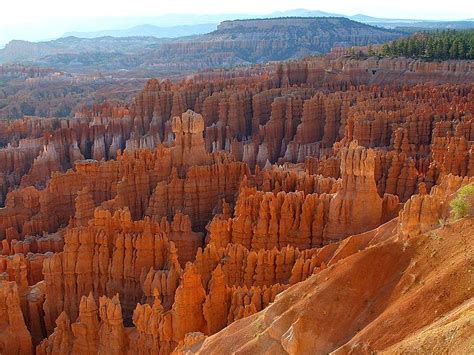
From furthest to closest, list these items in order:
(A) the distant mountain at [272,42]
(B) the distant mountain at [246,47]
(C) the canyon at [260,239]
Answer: (A) the distant mountain at [272,42] < (B) the distant mountain at [246,47] < (C) the canyon at [260,239]

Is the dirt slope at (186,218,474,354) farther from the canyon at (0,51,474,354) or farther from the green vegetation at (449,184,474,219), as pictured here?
the green vegetation at (449,184,474,219)

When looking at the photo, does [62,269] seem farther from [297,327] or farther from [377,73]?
[377,73]

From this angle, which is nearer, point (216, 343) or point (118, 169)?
point (216, 343)

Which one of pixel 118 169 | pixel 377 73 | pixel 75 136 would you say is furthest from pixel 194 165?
pixel 377 73

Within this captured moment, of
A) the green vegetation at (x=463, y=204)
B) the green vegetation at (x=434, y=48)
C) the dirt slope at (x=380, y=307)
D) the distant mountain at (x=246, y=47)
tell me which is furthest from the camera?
the distant mountain at (x=246, y=47)

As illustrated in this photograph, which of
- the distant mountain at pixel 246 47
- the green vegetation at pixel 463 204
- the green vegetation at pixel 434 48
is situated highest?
the green vegetation at pixel 463 204

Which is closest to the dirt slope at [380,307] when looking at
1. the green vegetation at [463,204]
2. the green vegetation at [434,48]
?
the green vegetation at [463,204]

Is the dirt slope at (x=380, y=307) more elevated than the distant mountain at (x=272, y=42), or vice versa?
the dirt slope at (x=380, y=307)

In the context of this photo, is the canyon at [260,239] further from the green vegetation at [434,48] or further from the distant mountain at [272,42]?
the distant mountain at [272,42]

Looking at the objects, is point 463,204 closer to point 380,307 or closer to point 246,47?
point 380,307
